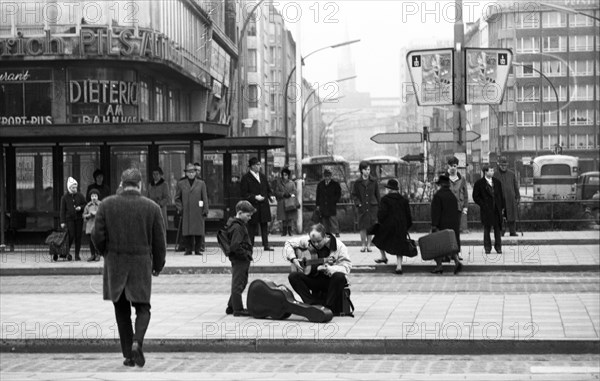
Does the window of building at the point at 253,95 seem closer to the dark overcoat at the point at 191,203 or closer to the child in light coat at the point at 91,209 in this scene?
the dark overcoat at the point at 191,203

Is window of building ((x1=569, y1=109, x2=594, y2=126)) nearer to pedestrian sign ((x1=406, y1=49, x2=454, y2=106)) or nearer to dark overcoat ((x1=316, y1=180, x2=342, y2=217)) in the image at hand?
dark overcoat ((x1=316, y1=180, x2=342, y2=217))

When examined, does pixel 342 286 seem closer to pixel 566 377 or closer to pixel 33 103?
pixel 566 377

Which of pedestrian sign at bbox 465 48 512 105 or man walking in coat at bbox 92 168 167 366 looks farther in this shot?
pedestrian sign at bbox 465 48 512 105

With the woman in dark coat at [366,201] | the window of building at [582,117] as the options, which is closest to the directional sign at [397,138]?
the woman in dark coat at [366,201]

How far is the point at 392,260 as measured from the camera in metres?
22.7

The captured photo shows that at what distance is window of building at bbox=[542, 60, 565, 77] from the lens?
10354cm

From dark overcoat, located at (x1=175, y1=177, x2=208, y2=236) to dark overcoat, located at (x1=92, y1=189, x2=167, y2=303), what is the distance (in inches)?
538

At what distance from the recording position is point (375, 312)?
562 inches

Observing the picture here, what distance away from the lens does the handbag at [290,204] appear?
103ft

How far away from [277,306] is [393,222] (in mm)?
6675

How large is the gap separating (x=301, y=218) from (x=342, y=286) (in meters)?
18.9

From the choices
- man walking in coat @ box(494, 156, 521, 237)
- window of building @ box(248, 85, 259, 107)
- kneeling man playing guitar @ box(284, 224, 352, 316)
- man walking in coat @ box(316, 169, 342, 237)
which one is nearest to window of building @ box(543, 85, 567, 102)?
window of building @ box(248, 85, 259, 107)

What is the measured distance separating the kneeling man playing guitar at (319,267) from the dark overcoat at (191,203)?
34.4ft

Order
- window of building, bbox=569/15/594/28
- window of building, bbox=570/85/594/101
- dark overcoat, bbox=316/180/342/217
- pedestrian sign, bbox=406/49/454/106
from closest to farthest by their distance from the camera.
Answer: window of building, bbox=569/15/594/28 → window of building, bbox=570/85/594/101 → pedestrian sign, bbox=406/49/454/106 → dark overcoat, bbox=316/180/342/217
